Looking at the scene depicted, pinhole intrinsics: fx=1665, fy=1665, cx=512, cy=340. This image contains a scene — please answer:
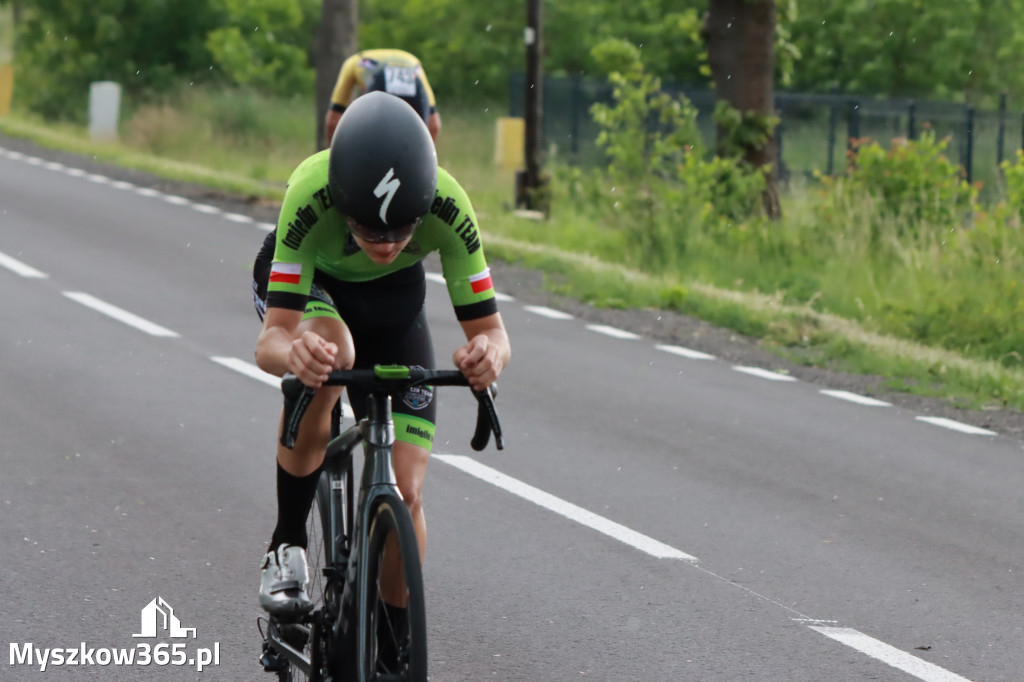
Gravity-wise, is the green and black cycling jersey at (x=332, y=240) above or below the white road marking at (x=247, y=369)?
above

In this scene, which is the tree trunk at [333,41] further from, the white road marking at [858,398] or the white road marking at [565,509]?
the white road marking at [565,509]

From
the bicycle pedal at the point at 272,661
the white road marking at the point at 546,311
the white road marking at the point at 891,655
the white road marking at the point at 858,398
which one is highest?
the bicycle pedal at the point at 272,661

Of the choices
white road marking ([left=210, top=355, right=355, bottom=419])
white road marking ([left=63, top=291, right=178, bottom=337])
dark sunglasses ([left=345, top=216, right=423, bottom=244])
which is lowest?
white road marking ([left=210, top=355, right=355, bottom=419])

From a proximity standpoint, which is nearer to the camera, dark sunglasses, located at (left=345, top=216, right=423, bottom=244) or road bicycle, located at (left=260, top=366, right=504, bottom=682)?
road bicycle, located at (left=260, top=366, right=504, bottom=682)

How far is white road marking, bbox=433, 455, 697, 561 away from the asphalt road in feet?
0.07

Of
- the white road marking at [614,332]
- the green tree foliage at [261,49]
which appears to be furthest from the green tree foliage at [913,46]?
the white road marking at [614,332]

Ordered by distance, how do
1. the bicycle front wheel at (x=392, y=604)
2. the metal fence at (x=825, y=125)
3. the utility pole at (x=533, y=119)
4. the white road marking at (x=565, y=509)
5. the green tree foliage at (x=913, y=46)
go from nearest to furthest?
the bicycle front wheel at (x=392, y=604)
the white road marking at (x=565, y=509)
the utility pole at (x=533, y=119)
the metal fence at (x=825, y=125)
the green tree foliage at (x=913, y=46)

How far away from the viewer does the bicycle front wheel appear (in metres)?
3.67

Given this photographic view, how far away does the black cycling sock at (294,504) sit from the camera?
14.9ft

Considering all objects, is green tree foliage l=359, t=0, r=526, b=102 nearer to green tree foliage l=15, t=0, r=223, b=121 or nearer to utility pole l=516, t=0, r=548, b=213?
green tree foliage l=15, t=0, r=223, b=121

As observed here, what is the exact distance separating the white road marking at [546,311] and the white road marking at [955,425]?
12.8 ft

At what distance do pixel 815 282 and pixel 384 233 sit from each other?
1137cm

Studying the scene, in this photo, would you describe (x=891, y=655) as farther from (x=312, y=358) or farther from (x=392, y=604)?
(x=312, y=358)

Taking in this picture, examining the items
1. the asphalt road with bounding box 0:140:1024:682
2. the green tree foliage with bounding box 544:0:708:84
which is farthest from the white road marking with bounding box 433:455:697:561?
the green tree foliage with bounding box 544:0:708:84
